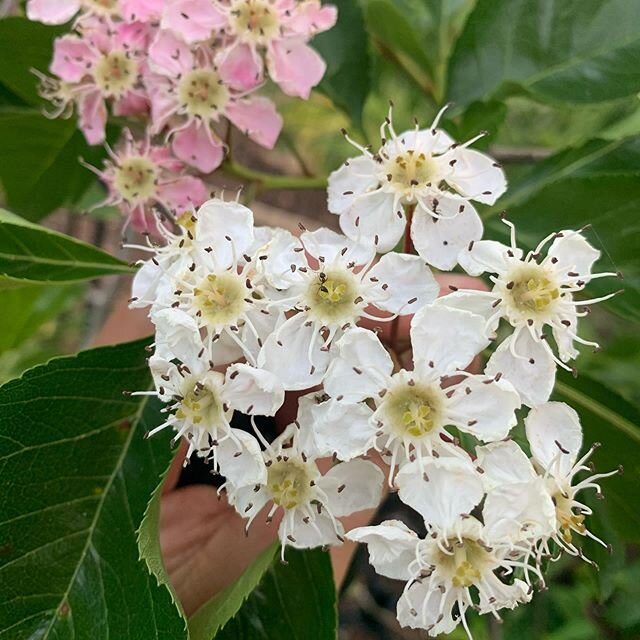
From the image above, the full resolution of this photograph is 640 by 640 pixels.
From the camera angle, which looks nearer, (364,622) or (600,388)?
(600,388)

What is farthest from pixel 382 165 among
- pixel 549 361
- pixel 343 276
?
pixel 549 361

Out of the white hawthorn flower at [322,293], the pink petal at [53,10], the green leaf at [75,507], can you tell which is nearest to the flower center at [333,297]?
the white hawthorn flower at [322,293]

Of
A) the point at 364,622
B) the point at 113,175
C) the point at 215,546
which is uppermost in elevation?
the point at 113,175

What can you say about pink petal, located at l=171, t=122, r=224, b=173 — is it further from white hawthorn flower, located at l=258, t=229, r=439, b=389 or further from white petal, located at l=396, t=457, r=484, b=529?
white petal, located at l=396, t=457, r=484, b=529

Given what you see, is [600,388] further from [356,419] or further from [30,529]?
[30,529]

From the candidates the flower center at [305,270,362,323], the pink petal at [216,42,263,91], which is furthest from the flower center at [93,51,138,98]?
the flower center at [305,270,362,323]

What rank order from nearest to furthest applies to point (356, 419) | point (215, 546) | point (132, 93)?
point (356, 419)
point (132, 93)
point (215, 546)

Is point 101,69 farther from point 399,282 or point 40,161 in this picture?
point 399,282

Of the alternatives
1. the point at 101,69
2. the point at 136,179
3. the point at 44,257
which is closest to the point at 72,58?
the point at 101,69
